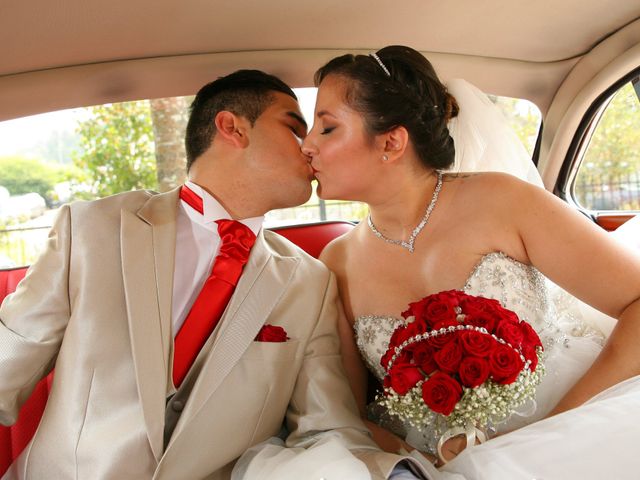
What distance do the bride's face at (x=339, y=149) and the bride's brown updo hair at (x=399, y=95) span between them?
1.4 inches

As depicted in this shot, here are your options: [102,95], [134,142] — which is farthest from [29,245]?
[102,95]

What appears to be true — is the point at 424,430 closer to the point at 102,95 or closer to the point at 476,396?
the point at 476,396

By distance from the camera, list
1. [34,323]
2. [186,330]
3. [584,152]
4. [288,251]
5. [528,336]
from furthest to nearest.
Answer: [584,152] < [288,251] < [186,330] < [34,323] < [528,336]

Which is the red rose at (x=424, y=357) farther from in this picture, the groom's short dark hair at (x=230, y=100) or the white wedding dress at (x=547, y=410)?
the groom's short dark hair at (x=230, y=100)

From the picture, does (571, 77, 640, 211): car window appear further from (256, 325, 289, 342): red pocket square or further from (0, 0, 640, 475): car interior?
(256, 325, 289, 342): red pocket square

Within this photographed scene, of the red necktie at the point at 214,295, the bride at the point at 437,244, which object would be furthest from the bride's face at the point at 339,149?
the red necktie at the point at 214,295

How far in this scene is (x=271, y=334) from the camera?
7.20ft

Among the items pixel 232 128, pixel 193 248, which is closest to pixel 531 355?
pixel 193 248

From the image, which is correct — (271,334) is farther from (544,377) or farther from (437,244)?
(544,377)

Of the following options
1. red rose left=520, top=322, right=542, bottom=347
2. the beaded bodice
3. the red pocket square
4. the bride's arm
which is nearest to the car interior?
the beaded bodice

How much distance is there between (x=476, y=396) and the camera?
176 centimetres

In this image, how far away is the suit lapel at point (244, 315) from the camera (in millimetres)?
1985

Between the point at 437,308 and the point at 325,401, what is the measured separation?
1.74 feet

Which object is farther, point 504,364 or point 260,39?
point 260,39
